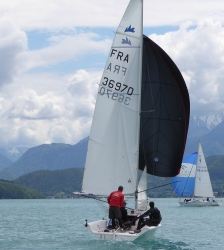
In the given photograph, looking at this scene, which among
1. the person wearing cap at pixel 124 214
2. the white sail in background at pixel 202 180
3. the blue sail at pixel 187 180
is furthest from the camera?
the blue sail at pixel 187 180

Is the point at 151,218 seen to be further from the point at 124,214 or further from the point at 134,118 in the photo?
the point at 134,118

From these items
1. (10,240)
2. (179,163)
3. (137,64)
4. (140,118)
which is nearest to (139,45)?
(137,64)

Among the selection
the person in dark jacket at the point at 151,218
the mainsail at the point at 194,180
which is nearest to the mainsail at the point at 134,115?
the person in dark jacket at the point at 151,218

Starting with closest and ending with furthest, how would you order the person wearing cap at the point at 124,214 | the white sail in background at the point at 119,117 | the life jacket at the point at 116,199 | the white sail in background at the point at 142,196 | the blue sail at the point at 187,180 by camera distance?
the life jacket at the point at 116,199
the person wearing cap at the point at 124,214
the white sail in background at the point at 119,117
the white sail in background at the point at 142,196
the blue sail at the point at 187,180

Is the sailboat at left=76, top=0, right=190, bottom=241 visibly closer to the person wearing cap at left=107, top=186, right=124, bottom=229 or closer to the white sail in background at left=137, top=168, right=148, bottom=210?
the white sail in background at left=137, top=168, right=148, bottom=210

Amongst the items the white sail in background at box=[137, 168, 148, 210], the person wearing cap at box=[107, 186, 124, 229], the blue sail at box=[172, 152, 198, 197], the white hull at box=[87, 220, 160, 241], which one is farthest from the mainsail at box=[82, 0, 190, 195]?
the blue sail at box=[172, 152, 198, 197]

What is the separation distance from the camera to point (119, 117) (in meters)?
28.2

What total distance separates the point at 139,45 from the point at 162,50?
1.58m

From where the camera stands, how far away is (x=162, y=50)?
94.3ft

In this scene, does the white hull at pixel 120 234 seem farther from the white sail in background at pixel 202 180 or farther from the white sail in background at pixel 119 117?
the white sail in background at pixel 202 180

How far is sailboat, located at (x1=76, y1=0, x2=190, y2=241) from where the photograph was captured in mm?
27828

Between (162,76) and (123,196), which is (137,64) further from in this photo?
(123,196)

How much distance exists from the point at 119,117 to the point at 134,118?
2.61 ft

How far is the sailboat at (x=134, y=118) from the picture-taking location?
27.8 m
